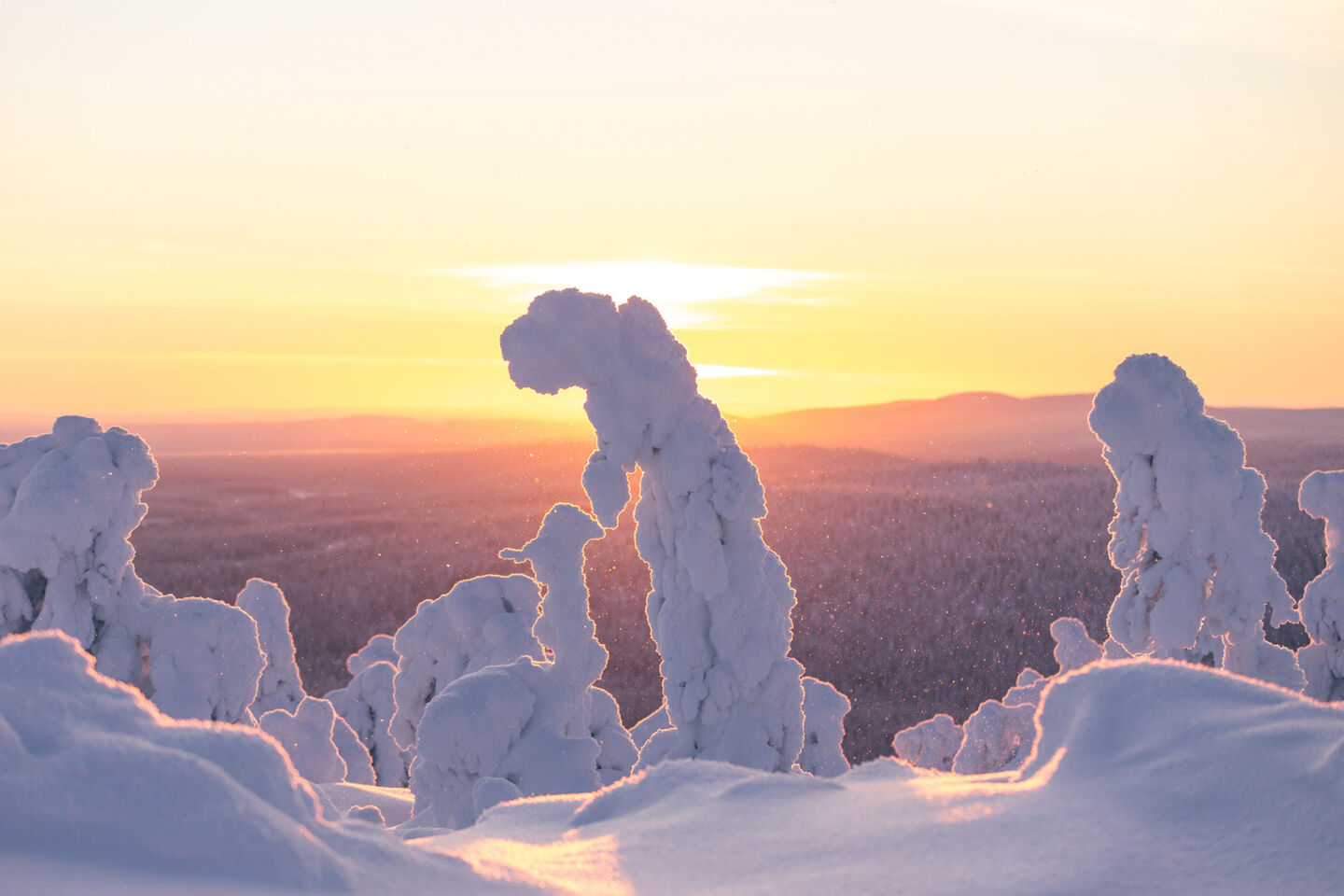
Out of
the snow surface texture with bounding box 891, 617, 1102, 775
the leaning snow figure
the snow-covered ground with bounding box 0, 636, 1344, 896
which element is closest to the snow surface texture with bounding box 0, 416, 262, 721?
the leaning snow figure

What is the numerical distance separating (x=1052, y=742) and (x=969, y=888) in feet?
4.52

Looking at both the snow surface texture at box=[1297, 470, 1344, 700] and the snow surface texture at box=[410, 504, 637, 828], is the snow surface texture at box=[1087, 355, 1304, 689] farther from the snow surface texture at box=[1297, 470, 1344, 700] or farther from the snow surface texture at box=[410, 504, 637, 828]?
the snow surface texture at box=[410, 504, 637, 828]

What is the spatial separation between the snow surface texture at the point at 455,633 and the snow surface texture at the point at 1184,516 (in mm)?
7638

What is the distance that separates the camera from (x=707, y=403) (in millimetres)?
10406

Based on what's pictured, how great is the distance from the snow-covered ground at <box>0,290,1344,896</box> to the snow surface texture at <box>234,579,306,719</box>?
0.04 meters

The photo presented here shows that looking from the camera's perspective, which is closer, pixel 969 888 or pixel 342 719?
pixel 969 888

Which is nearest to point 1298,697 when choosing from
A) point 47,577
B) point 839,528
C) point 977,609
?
point 47,577

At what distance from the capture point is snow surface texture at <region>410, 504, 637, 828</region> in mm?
10523

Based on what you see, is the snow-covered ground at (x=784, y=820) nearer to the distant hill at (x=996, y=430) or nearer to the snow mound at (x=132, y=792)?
the snow mound at (x=132, y=792)

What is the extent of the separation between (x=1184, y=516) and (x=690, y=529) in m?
5.58

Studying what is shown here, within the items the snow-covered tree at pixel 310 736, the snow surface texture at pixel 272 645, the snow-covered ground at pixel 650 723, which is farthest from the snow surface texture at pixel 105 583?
the snow surface texture at pixel 272 645

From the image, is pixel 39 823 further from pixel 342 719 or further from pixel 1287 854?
pixel 342 719

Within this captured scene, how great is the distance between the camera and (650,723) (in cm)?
1477

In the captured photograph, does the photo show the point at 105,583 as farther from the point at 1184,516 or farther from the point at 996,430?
the point at 996,430
